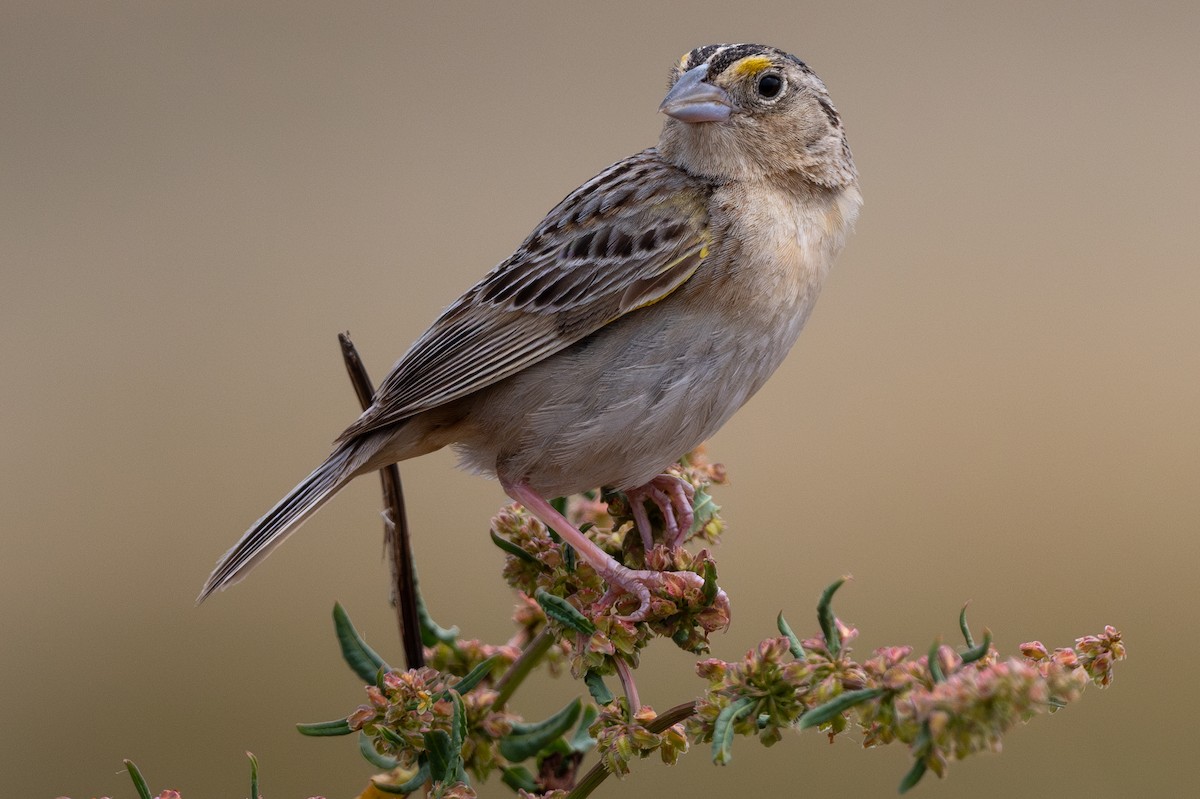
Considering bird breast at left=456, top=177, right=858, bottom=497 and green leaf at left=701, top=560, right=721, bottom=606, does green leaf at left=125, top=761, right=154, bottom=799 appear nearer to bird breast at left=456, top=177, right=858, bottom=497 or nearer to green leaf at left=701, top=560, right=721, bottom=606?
green leaf at left=701, top=560, right=721, bottom=606

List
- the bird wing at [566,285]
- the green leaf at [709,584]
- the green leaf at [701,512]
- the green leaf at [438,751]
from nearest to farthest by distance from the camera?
the green leaf at [438,751] < the green leaf at [709,584] < the green leaf at [701,512] < the bird wing at [566,285]

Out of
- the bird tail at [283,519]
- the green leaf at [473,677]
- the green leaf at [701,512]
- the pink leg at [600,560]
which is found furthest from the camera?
the bird tail at [283,519]

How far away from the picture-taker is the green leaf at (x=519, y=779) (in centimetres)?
247

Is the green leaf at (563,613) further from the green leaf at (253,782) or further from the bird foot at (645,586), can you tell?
the green leaf at (253,782)

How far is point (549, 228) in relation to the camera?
3.69m

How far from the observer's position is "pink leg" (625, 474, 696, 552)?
2.82 metres

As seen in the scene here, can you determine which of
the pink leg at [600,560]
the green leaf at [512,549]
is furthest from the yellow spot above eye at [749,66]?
the green leaf at [512,549]

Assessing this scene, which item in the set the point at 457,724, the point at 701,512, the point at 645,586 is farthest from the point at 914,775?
the point at 701,512

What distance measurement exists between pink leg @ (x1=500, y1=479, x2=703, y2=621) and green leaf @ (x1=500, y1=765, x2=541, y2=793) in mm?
404

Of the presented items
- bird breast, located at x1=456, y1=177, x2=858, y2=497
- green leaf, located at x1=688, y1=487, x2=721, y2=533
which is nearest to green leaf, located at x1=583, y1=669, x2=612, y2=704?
green leaf, located at x1=688, y1=487, x2=721, y2=533

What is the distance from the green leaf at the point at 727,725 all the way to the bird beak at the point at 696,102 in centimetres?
192

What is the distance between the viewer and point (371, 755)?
2180 millimetres

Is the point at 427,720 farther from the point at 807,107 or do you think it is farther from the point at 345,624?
the point at 807,107

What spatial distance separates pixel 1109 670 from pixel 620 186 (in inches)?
82.6
